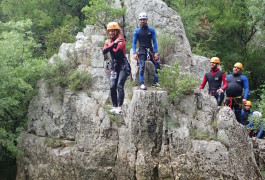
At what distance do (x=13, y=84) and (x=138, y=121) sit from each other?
4.90 meters

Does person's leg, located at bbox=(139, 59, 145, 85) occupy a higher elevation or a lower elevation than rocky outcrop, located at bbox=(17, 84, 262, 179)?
higher

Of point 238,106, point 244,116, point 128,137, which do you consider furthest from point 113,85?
point 244,116

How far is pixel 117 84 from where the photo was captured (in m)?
10.6

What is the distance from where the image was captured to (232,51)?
25.3m

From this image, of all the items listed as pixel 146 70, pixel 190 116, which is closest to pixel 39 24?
pixel 146 70

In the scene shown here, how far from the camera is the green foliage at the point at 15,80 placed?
1205cm

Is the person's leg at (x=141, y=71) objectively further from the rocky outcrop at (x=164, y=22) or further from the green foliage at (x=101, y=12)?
the green foliage at (x=101, y=12)

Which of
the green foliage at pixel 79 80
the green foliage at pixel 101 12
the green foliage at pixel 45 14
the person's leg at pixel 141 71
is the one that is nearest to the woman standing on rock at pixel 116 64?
the person's leg at pixel 141 71

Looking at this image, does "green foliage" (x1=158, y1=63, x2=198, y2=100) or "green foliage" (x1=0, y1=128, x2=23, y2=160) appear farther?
"green foliage" (x1=0, y1=128, x2=23, y2=160)

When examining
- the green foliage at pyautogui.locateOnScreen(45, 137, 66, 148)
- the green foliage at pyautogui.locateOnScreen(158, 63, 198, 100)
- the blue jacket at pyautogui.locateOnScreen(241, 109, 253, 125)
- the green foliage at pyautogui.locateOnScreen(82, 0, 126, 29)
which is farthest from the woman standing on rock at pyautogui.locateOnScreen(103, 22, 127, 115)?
the green foliage at pyautogui.locateOnScreen(82, 0, 126, 29)

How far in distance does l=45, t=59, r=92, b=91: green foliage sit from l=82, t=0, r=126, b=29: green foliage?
3.31m

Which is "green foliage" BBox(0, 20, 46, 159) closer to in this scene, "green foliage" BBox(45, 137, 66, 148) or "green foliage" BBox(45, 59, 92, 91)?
"green foliage" BBox(45, 59, 92, 91)

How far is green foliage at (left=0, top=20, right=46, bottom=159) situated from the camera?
12.1m

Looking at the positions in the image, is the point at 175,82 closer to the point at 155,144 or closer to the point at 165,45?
the point at 155,144
